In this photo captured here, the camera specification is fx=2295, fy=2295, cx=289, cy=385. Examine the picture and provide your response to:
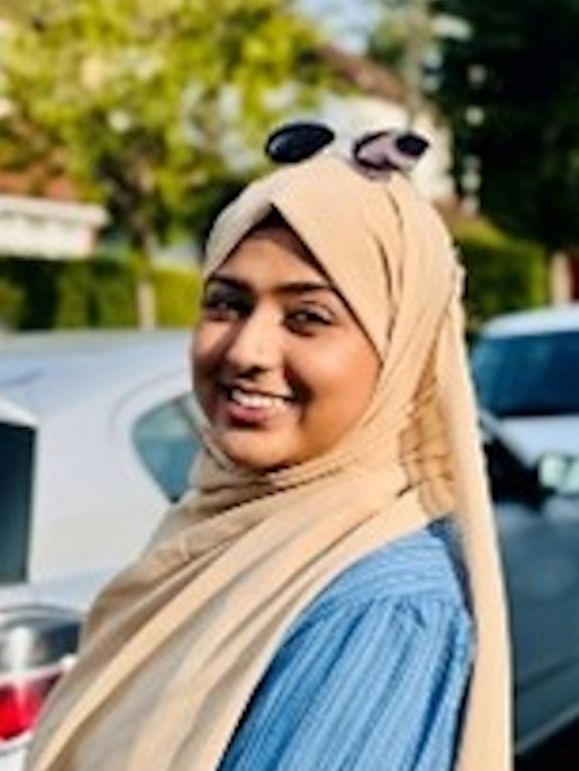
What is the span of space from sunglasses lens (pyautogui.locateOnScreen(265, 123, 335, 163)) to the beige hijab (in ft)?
0.25

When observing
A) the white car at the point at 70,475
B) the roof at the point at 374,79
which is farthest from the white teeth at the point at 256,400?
the roof at the point at 374,79

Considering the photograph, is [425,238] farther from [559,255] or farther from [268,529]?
[559,255]

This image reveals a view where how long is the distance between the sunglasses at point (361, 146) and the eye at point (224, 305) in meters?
0.20

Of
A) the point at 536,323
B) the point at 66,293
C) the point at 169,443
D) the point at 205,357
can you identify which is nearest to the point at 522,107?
the point at 66,293

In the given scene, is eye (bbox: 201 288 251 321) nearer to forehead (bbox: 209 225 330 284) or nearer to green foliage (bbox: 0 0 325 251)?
forehead (bbox: 209 225 330 284)

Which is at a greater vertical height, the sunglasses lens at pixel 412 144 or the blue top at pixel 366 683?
the sunglasses lens at pixel 412 144

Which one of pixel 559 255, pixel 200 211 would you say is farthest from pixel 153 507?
pixel 559 255

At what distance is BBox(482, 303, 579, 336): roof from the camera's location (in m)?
11.0

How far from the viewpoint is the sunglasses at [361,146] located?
2472mm

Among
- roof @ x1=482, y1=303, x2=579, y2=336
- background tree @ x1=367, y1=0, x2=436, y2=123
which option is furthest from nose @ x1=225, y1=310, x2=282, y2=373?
background tree @ x1=367, y1=0, x2=436, y2=123

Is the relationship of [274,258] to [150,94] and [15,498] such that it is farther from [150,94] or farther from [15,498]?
[150,94]

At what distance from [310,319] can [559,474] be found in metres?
4.83

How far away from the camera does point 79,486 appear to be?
14.5 feet

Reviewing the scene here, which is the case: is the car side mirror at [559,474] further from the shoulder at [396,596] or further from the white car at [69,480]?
the shoulder at [396,596]
